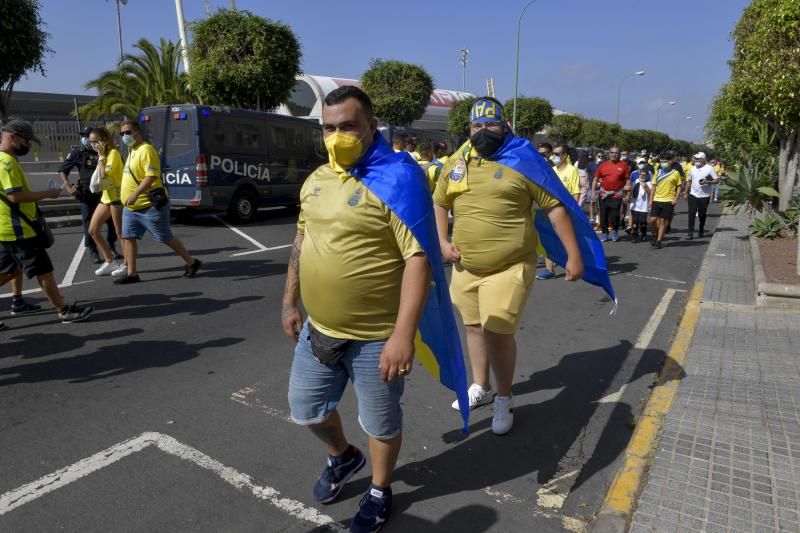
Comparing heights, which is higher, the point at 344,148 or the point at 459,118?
the point at 459,118

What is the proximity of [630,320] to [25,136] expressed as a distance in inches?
240

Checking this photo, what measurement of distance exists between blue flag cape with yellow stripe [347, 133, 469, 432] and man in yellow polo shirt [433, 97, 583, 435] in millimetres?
797

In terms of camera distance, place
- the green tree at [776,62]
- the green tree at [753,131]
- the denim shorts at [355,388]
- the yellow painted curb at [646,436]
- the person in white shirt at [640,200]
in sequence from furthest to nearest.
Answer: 1. the green tree at [753,131]
2. the person in white shirt at [640,200]
3. the green tree at [776,62]
4. the yellow painted curb at [646,436]
5. the denim shorts at [355,388]

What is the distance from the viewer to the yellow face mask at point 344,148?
86.7 inches

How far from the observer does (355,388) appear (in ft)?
7.88

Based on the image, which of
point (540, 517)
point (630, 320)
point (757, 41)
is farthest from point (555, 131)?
point (540, 517)

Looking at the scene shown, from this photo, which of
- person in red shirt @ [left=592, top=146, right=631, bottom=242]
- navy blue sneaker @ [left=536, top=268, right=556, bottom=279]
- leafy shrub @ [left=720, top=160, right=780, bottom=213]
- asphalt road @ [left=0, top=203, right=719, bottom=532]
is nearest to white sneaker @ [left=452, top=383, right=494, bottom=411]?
asphalt road @ [left=0, top=203, right=719, bottom=532]

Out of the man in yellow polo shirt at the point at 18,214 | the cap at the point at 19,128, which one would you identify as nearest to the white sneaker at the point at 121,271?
the man in yellow polo shirt at the point at 18,214

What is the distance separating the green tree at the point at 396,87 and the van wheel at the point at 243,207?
20421mm

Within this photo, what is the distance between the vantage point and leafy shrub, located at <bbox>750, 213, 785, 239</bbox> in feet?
34.7

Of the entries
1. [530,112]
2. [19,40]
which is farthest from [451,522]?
[530,112]

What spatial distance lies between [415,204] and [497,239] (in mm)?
1299

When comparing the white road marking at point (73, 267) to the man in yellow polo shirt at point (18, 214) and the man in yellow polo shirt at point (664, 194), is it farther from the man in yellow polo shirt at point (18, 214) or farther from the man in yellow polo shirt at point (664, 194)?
the man in yellow polo shirt at point (664, 194)

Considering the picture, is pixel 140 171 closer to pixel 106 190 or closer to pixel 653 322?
pixel 106 190
